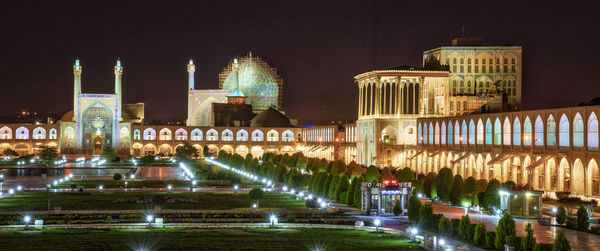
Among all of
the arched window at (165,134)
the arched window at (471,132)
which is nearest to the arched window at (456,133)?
the arched window at (471,132)

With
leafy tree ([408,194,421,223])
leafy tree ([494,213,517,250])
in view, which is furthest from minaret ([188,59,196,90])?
leafy tree ([494,213,517,250])

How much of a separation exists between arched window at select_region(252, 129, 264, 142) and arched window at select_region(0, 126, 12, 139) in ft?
79.7

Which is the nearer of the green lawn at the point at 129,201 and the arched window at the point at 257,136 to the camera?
the green lawn at the point at 129,201

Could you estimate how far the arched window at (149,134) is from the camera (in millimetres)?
81688

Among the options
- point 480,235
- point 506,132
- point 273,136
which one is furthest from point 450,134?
point 273,136

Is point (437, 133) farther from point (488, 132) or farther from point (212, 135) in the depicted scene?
point (212, 135)

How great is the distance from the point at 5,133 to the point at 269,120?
86.6 ft

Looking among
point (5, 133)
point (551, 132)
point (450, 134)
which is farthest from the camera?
point (5, 133)

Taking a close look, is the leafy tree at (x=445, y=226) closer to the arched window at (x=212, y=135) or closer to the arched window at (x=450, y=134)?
the arched window at (x=450, y=134)

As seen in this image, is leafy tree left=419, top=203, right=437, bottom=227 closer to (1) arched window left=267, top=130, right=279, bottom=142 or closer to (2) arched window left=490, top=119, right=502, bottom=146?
(2) arched window left=490, top=119, right=502, bottom=146

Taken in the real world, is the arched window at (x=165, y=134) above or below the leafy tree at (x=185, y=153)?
above

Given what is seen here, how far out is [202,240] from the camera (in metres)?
18.9

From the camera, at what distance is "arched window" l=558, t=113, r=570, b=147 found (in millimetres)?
30781

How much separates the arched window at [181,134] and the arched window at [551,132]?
178 ft
